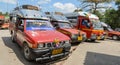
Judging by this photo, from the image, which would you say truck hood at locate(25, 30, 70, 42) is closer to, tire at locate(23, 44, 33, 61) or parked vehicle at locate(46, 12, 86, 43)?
tire at locate(23, 44, 33, 61)

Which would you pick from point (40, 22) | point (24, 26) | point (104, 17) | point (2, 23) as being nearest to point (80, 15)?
point (40, 22)

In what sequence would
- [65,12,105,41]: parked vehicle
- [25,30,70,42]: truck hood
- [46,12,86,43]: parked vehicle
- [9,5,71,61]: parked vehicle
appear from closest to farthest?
[9,5,71,61]: parked vehicle → [25,30,70,42]: truck hood → [46,12,86,43]: parked vehicle → [65,12,105,41]: parked vehicle

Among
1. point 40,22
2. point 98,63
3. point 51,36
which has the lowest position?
point 98,63

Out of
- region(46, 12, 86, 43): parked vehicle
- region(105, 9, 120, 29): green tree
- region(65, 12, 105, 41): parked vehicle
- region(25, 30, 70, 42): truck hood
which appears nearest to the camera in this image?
region(25, 30, 70, 42): truck hood

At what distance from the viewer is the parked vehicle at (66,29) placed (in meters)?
11.8

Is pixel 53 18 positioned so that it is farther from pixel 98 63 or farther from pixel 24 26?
pixel 98 63

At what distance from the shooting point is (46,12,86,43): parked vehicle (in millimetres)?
11812

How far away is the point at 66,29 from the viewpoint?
484 inches

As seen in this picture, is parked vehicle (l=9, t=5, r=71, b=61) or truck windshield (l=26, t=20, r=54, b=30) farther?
truck windshield (l=26, t=20, r=54, b=30)

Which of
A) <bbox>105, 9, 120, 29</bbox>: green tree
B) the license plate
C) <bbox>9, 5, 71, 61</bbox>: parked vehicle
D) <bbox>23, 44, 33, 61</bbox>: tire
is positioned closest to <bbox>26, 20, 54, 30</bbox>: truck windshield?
<bbox>9, 5, 71, 61</bbox>: parked vehicle

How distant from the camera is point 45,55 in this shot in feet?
22.9

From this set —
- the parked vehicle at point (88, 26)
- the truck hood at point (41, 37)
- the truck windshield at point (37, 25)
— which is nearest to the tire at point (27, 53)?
the truck hood at point (41, 37)

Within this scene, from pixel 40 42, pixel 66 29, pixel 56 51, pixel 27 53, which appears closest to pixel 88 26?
pixel 66 29

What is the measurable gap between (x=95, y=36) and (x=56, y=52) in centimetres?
781
